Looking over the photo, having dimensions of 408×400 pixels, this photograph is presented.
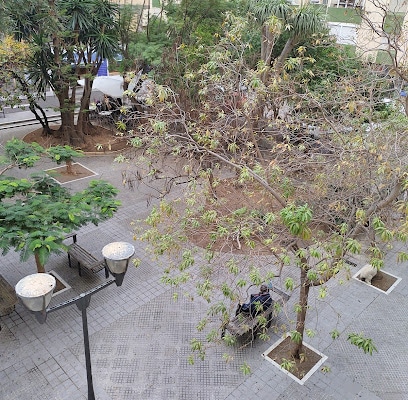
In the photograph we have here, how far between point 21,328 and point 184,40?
13355 millimetres

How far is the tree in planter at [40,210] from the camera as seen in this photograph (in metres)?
7.27

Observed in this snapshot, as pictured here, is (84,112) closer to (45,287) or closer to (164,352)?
(164,352)

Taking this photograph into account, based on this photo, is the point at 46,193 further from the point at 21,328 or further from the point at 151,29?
the point at 151,29

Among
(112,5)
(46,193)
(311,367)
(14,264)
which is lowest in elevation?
(14,264)

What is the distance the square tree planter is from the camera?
771cm

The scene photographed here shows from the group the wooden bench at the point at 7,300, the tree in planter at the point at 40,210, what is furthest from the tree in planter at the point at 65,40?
the wooden bench at the point at 7,300

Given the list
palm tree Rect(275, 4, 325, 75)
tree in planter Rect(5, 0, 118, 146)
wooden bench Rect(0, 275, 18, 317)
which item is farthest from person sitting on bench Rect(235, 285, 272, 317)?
tree in planter Rect(5, 0, 118, 146)

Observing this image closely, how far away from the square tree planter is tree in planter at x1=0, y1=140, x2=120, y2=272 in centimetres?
445

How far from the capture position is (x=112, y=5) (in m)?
18.1

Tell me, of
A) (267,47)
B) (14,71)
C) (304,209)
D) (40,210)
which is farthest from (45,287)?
(14,71)

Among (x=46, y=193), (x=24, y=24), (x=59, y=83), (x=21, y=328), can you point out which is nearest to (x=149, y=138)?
(x=46, y=193)

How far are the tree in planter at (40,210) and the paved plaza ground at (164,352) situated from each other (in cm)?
168

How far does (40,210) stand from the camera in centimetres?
802

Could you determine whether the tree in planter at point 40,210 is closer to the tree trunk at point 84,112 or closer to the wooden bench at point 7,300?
the wooden bench at point 7,300
